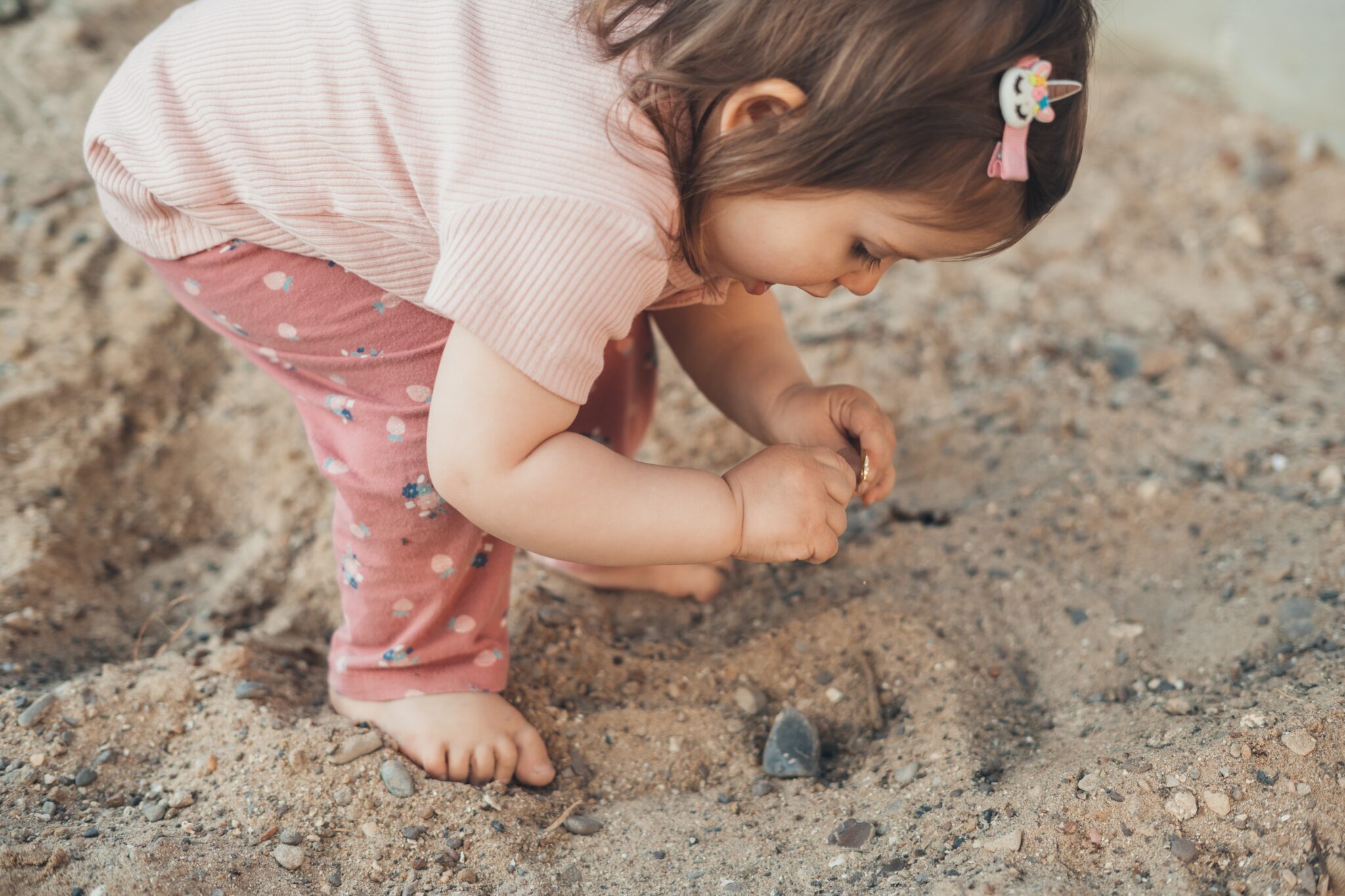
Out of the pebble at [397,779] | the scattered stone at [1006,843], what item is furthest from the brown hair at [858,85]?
the pebble at [397,779]

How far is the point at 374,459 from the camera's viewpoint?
53.4 inches

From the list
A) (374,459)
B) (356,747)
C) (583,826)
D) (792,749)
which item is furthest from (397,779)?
(792,749)

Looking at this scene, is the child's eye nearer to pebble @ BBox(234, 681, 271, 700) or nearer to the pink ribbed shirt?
the pink ribbed shirt

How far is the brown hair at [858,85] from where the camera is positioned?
1052mm

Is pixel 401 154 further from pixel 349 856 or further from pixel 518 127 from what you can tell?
pixel 349 856

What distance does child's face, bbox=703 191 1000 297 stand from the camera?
114cm

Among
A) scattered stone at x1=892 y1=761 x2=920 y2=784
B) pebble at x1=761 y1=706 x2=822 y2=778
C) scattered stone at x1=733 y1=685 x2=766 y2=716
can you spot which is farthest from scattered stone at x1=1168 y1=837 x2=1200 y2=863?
scattered stone at x1=733 y1=685 x2=766 y2=716

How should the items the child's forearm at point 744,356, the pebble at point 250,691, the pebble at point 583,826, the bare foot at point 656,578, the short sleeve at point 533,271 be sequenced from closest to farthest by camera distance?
the short sleeve at point 533,271, the pebble at point 583,826, the pebble at point 250,691, the child's forearm at point 744,356, the bare foot at point 656,578

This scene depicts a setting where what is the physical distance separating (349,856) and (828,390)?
0.84 meters

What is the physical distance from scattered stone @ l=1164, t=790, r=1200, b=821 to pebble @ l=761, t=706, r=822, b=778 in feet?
1.39

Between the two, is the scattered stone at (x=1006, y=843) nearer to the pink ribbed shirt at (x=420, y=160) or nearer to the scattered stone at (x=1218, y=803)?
the scattered stone at (x=1218, y=803)

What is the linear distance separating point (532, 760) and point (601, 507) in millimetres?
442

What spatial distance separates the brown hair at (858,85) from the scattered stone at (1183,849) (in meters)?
0.69

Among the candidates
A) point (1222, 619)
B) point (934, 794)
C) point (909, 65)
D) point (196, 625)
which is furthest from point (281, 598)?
point (1222, 619)
